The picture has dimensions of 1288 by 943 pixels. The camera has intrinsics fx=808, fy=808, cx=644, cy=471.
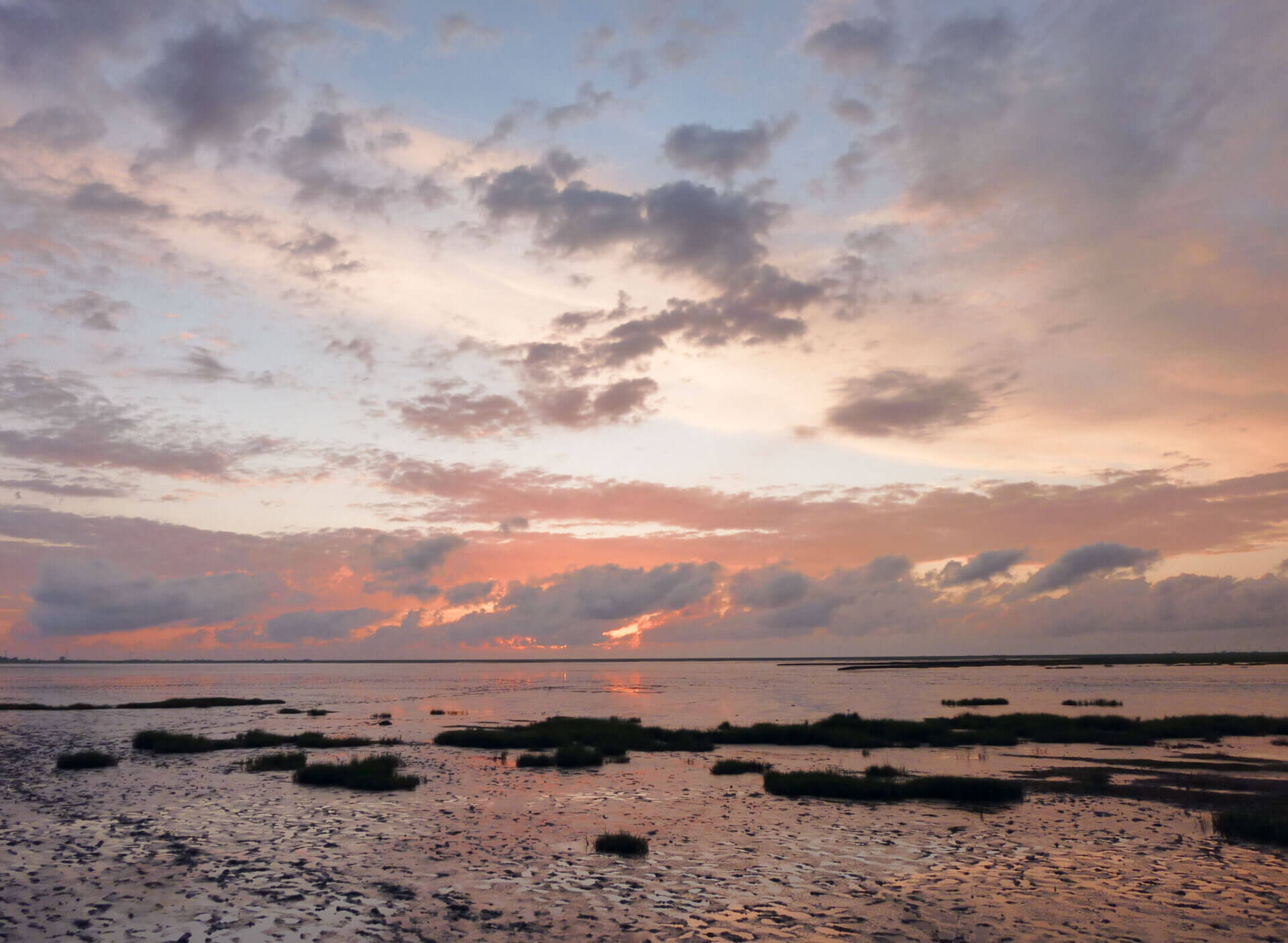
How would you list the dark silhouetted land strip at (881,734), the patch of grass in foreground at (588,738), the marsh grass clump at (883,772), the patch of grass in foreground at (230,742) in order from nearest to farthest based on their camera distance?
the marsh grass clump at (883,772) < the patch of grass in foreground at (230,742) < the patch of grass in foreground at (588,738) < the dark silhouetted land strip at (881,734)

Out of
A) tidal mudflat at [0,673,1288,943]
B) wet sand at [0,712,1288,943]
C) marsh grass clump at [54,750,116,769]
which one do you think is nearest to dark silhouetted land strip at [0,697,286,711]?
marsh grass clump at [54,750,116,769]

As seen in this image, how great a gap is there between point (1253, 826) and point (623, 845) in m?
16.4

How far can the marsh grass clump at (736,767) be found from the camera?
112 ft

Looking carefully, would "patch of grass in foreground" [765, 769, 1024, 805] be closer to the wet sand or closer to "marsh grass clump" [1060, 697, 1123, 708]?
the wet sand

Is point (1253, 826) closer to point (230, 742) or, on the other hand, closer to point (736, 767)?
point (736, 767)

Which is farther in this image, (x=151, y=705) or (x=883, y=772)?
(x=151, y=705)

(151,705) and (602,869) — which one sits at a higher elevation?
(602,869)

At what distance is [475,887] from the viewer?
17125 mm

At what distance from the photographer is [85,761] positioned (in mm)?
35688

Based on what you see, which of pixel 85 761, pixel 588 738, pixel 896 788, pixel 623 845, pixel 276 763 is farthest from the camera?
pixel 588 738

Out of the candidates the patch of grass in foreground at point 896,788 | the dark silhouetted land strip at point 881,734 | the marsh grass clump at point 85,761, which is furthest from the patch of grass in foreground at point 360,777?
the patch of grass in foreground at point 896,788

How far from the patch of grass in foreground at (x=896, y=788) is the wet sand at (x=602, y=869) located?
1087 millimetres

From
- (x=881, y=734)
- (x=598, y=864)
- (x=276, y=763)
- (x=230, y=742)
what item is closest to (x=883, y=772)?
(x=598, y=864)

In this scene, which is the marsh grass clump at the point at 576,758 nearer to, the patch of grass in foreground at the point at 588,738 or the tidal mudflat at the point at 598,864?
the patch of grass in foreground at the point at 588,738
